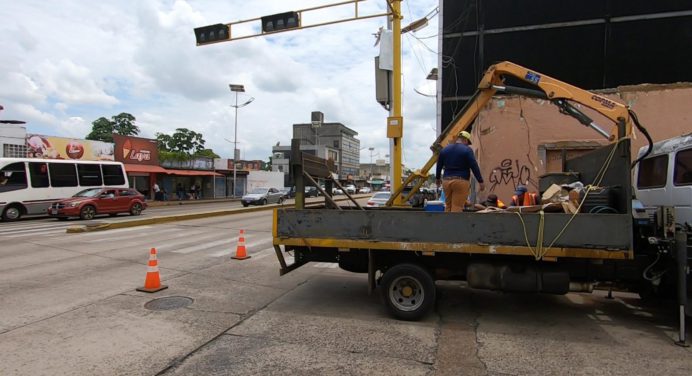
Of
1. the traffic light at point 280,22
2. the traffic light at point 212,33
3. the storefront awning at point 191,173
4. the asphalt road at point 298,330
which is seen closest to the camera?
the asphalt road at point 298,330

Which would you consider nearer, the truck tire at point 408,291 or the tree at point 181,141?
the truck tire at point 408,291

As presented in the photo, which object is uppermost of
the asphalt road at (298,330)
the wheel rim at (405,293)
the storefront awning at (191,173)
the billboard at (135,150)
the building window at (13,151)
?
the billboard at (135,150)

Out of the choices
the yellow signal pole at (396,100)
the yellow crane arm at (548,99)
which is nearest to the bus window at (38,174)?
the yellow signal pole at (396,100)

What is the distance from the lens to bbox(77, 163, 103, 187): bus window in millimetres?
21750

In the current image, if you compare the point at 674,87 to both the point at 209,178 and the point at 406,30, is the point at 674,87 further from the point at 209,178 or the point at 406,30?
the point at 209,178

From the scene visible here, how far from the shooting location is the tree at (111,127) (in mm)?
79188

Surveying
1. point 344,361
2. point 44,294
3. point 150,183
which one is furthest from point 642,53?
point 150,183

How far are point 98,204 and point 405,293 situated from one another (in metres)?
18.8

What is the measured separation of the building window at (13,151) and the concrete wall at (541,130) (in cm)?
2799

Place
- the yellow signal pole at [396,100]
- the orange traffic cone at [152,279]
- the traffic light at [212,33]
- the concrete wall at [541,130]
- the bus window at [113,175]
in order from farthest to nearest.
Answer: the bus window at [113,175], the traffic light at [212,33], the concrete wall at [541,130], the yellow signal pole at [396,100], the orange traffic cone at [152,279]

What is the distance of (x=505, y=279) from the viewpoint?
17.6 feet

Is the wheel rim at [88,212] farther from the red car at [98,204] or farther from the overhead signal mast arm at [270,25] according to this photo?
the overhead signal mast arm at [270,25]

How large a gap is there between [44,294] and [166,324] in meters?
2.71

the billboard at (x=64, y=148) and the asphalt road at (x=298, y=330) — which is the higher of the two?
the billboard at (x=64, y=148)
